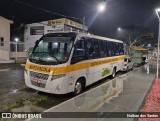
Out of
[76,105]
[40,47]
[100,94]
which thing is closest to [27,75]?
[40,47]

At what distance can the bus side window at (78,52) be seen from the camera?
7.25 m

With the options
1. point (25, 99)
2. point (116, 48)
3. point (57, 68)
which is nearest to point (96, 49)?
point (57, 68)

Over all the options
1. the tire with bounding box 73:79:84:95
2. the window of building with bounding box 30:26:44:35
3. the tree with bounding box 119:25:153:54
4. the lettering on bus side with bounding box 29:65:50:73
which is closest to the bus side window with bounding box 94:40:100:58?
the tire with bounding box 73:79:84:95

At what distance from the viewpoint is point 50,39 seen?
26.0 feet

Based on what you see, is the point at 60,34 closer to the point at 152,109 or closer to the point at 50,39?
the point at 50,39

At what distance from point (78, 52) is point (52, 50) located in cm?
115

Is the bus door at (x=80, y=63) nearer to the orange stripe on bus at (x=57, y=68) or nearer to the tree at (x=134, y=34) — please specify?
the orange stripe on bus at (x=57, y=68)

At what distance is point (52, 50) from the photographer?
7492mm

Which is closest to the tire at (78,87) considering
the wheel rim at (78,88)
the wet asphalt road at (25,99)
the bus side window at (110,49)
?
the wheel rim at (78,88)

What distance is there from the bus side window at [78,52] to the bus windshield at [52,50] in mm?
299

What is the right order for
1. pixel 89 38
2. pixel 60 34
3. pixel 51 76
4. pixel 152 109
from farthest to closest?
1. pixel 89 38
2. pixel 60 34
3. pixel 51 76
4. pixel 152 109

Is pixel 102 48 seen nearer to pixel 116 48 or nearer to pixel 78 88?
pixel 116 48

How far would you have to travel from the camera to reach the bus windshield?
6.95 metres

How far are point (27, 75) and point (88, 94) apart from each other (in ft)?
9.20
